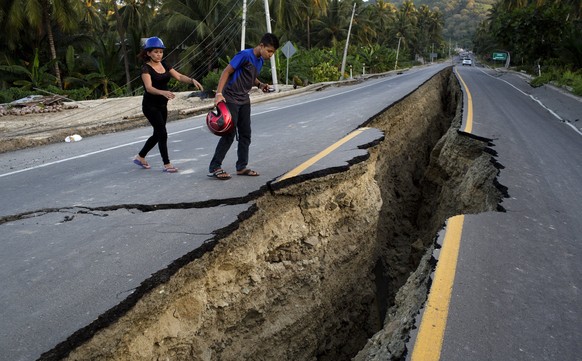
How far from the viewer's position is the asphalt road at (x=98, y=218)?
2.67 m

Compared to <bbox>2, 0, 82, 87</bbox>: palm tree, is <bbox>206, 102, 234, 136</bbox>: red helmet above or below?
below

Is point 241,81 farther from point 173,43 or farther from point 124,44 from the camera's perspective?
point 173,43

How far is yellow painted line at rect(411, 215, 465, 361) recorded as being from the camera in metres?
2.43

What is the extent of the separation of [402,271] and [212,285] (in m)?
3.69

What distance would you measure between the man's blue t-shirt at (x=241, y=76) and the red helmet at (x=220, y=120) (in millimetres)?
183

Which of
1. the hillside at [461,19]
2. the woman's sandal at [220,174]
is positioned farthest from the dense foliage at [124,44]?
the hillside at [461,19]

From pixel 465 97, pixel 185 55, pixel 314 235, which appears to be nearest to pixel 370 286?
pixel 314 235

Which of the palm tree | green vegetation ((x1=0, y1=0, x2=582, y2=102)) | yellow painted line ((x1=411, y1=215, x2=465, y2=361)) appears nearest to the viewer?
yellow painted line ((x1=411, y1=215, x2=465, y2=361))

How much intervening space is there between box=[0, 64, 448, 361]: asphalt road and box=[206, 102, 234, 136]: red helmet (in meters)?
0.66

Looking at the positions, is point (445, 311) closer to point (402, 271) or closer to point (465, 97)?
point (402, 271)

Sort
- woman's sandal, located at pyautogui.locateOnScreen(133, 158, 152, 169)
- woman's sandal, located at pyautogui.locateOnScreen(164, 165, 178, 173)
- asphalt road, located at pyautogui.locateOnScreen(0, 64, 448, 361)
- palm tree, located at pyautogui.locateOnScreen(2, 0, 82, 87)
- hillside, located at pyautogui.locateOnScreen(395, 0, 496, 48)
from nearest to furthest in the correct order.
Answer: asphalt road, located at pyautogui.locateOnScreen(0, 64, 448, 361) → woman's sandal, located at pyautogui.locateOnScreen(164, 165, 178, 173) → woman's sandal, located at pyautogui.locateOnScreen(133, 158, 152, 169) → palm tree, located at pyautogui.locateOnScreen(2, 0, 82, 87) → hillside, located at pyautogui.locateOnScreen(395, 0, 496, 48)

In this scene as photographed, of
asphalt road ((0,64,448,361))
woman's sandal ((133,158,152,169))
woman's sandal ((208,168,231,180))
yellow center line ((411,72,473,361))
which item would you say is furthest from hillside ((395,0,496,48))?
yellow center line ((411,72,473,361))

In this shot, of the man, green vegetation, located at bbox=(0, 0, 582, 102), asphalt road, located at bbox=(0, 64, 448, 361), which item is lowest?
asphalt road, located at bbox=(0, 64, 448, 361)

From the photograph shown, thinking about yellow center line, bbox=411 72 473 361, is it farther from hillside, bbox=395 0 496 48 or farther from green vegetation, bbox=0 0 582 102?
hillside, bbox=395 0 496 48
